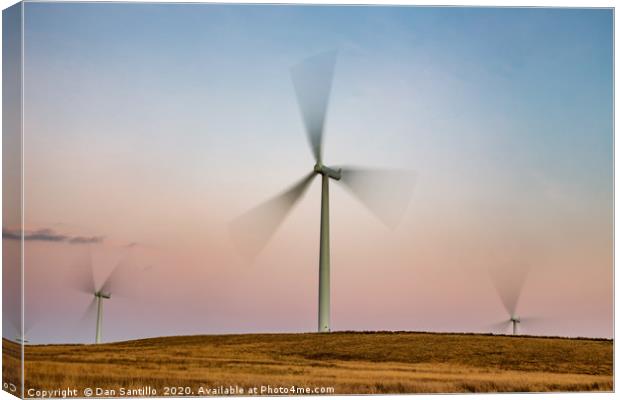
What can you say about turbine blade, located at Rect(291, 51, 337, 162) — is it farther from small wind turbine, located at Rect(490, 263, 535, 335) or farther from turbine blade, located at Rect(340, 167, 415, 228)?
small wind turbine, located at Rect(490, 263, 535, 335)

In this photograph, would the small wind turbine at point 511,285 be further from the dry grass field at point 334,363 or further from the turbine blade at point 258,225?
the turbine blade at point 258,225

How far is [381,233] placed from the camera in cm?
3491

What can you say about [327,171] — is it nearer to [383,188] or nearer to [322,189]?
[322,189]

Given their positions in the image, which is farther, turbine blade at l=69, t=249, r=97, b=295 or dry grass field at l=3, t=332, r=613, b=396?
turbine blade at l=69, t=249, r=97, b=295

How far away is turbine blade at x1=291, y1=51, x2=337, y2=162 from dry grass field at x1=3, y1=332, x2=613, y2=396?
4.70 meters

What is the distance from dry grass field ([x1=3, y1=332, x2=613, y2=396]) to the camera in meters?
32.2

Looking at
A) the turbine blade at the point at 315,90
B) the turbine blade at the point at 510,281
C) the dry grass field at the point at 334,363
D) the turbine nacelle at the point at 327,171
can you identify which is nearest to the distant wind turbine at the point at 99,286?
the dry grass field at the point at 334,363

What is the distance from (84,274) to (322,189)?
6032 millimetres

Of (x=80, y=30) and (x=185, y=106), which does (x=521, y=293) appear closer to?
(x=185, y=106)

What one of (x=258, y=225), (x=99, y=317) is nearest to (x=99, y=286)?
(x=99, y=317)

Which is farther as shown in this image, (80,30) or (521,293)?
(521,293)

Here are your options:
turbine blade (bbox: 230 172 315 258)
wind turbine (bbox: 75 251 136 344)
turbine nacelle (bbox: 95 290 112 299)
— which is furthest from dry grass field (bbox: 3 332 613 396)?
turbine blade (bbox: 230 172 315 258)

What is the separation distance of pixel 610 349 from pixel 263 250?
8.54 meters

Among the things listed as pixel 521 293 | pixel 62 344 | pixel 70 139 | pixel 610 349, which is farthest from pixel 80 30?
pixel 610 349
